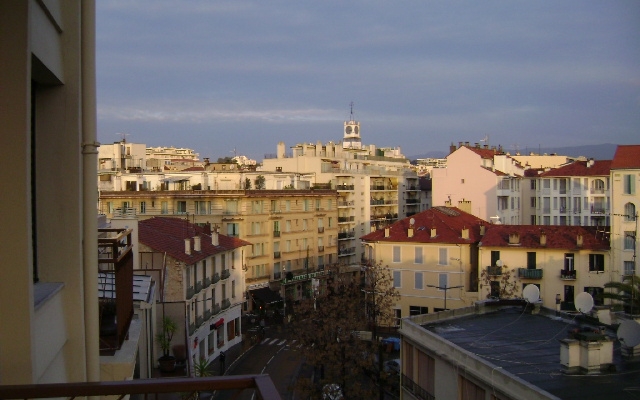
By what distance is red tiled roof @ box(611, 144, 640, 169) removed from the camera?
140 feet

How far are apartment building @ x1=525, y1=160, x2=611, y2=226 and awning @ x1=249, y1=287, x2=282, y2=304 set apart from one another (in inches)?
1171

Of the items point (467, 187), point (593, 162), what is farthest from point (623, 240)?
point (593, 162)

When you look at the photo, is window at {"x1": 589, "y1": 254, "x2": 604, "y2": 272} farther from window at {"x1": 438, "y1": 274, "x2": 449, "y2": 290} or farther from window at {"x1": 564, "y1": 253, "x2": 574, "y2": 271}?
window at {"x1": 438, "y1": 274, "x2": 449, "y2": 290}

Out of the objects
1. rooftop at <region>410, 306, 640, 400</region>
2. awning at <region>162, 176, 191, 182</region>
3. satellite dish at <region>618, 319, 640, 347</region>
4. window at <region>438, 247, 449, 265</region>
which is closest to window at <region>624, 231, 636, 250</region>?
window at <region>438, 247, 449, 265</region>

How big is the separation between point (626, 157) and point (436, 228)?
1279 centimetres

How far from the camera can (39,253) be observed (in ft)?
16.6

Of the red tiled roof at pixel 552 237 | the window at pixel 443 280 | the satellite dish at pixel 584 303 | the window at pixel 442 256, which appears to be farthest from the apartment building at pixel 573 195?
the satellite dish at pixel 584 303

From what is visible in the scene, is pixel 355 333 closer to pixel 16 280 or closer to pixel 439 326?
pixel 439 326

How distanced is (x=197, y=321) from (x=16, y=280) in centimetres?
3293

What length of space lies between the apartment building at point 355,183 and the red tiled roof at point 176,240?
28.8 metres

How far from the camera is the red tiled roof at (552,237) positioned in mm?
41875

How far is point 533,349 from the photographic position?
17.6m

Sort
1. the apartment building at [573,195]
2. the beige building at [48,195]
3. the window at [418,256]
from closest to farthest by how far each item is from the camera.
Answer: the beige building at [48,195] < the window at [418,256] < the apartment building at [573,195]

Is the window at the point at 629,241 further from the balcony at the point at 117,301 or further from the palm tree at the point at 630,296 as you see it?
the balcony at the point at 117,301
